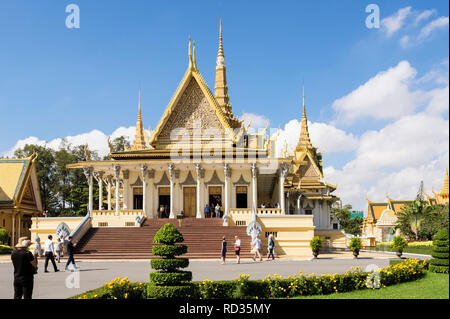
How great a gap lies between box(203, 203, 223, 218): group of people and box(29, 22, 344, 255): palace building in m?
0.16

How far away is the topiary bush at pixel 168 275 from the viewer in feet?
31.3

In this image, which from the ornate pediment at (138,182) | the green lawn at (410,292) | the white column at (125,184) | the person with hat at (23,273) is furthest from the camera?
the ornate pediment at (138,182)

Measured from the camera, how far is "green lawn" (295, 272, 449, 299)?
10.1 m

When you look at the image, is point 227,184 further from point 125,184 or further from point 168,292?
point 168,292

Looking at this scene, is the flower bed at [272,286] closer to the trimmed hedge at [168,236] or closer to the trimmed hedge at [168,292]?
the trimmed hedge at [168,292]

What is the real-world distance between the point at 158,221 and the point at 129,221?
1.85 metres

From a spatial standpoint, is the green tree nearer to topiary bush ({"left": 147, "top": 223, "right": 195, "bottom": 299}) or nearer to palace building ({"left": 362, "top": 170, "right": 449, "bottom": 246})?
palace building ({"left": 362, "top": 170, "right": 449, "bottom": 246})

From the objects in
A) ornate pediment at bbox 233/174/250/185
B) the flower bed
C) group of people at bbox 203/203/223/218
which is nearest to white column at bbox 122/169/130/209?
group of people at bbox 203/203/223/218

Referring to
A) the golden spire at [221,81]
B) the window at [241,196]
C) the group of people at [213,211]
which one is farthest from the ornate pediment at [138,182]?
the golden spire at [221,81]

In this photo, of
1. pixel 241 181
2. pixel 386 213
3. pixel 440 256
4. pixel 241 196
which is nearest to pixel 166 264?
pixel 440 256

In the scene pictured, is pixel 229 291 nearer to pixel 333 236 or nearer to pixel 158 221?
pixel 158 221

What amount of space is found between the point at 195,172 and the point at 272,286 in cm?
2190

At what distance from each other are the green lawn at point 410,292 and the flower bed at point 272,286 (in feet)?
0.89
